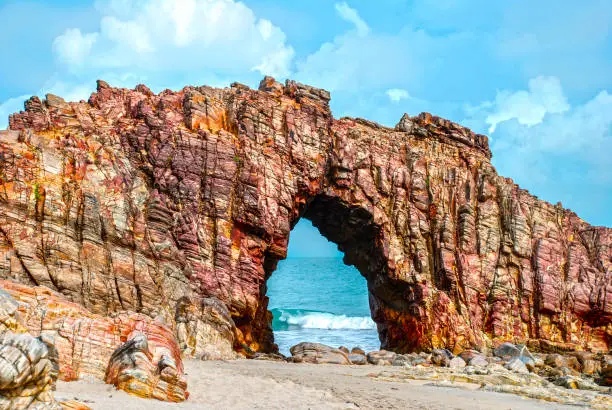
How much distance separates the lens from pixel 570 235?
53.2 metres

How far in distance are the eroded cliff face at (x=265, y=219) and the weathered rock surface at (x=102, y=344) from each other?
44.1 feet

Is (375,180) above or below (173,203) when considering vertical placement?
above

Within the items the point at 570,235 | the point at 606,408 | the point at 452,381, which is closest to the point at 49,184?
the point at 452,381

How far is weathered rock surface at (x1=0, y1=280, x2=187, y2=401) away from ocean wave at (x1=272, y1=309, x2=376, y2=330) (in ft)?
328

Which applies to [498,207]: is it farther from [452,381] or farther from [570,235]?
[452,381]

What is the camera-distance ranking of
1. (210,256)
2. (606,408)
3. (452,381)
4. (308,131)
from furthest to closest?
(308,131) < (210,256) < (452,381) < (606,408)

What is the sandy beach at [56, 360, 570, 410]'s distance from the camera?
49.9 feet

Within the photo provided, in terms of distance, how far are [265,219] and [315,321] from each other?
82.8 meters

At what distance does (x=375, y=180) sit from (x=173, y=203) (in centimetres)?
1891

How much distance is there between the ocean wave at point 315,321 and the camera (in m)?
118

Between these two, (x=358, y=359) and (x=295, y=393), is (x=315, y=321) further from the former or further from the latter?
(x=295, y=393)

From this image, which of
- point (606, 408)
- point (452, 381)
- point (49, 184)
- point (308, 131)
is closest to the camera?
point (606, 408)

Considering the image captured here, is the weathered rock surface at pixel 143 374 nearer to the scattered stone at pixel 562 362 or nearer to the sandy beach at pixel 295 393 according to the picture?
the sandy beach at pixel 295 393

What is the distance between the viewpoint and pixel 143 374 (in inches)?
631
